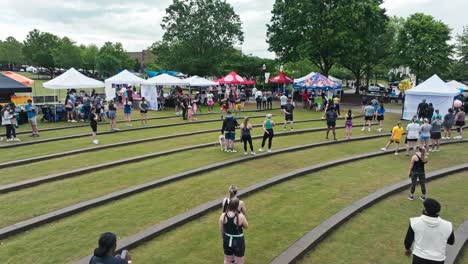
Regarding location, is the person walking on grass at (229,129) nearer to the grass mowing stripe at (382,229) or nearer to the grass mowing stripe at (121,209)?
the grass mowing stripe at (121,209)

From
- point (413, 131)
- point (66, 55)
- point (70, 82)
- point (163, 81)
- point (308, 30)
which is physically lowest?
point (413, 131)

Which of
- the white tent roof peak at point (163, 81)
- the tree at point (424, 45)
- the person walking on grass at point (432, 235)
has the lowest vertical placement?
the person walking on grass at point (432, 235)

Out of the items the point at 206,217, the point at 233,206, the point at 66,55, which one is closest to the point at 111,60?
the point at 66,55

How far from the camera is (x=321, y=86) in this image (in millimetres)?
27422

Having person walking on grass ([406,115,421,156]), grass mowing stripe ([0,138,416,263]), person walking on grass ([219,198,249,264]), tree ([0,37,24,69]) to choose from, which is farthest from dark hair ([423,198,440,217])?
tree ([0,37,24,69])

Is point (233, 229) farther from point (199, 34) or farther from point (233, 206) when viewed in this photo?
point (199, 34)

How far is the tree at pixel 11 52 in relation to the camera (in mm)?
88125

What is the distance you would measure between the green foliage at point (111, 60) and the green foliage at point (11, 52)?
1234 inches

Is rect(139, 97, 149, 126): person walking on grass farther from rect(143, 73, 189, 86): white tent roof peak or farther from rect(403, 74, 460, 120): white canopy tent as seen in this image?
rect(403, 74, 460, 120): white canopy tent

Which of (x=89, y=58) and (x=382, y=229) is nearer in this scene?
(x=382, y=229)

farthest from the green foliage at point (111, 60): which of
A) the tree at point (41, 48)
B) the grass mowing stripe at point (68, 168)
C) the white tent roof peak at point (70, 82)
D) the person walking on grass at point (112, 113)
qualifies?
the grass mowing stripe at point (68, 168)

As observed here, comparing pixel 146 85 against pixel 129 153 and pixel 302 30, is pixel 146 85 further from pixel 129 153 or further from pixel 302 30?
pixel 302 30

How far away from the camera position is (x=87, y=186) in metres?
9.87

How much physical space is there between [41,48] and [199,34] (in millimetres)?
60437
